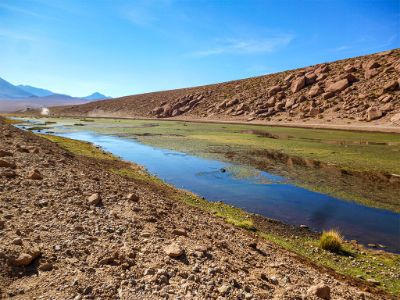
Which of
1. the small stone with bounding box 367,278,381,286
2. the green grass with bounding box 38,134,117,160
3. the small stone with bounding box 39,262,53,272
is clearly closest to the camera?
the small stone with bounding box 39,262,53,272

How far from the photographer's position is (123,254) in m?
6.37

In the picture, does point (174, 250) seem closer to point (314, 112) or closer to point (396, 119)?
point (396, 119)

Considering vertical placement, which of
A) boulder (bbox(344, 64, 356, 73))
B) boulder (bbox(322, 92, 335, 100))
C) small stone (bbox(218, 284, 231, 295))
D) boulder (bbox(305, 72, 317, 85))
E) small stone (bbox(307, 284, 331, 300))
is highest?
boulder (bbox(344, 64, 356, 73))

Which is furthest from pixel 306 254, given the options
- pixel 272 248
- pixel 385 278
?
pixel 385 278

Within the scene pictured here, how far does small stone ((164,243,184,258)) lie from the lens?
6.68m

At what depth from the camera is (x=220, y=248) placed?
7.93 m

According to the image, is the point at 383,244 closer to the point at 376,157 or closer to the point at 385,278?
the point at 385,278

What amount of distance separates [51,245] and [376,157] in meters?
25.6

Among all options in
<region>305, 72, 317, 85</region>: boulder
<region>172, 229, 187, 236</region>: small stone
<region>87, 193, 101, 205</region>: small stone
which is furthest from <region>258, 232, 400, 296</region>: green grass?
<region>305, 72, 317, 85</region>: boulder

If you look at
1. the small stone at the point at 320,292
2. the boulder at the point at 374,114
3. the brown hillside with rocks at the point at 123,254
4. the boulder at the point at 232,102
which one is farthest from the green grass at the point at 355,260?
the boulder at the point at 232,102

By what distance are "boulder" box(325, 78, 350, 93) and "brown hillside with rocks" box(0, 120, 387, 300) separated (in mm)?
73540

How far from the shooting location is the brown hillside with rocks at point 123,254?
5.45 m

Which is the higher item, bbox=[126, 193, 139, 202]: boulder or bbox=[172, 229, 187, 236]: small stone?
bbox=[126, 193, 139, 202]: boulder

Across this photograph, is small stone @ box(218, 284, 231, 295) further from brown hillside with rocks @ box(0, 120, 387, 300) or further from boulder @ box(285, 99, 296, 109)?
boulder @ box(285, 99, 296, 109)
